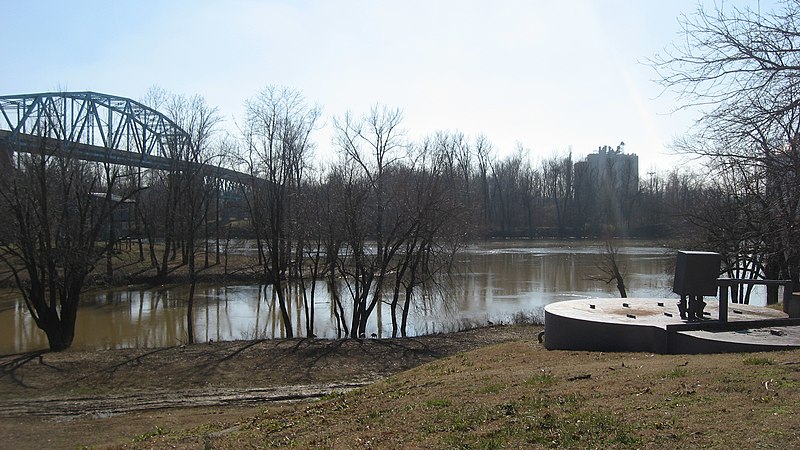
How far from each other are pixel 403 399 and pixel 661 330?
14.1ft

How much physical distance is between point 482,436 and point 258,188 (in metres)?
21.9

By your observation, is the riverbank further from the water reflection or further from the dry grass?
the water reflection

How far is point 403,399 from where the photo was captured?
839 centimetres

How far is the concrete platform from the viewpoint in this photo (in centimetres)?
931

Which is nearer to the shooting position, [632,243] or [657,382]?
[657,382]

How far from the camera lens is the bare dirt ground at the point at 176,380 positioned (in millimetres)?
11539

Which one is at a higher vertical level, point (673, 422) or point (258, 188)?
point (258, 188)

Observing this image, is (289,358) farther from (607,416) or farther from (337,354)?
(607,416)

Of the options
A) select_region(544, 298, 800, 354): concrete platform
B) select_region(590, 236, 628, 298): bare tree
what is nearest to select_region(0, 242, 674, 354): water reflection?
select_region(590, 236, 628, 298): bare tree

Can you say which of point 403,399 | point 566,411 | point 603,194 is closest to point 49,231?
point 403,399

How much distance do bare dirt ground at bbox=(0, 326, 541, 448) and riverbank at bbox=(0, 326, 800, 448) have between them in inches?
2.0

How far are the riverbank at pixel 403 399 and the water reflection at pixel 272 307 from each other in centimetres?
611

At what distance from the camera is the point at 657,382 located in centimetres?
687

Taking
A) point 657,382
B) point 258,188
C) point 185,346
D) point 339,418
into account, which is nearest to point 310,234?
point 258,188
